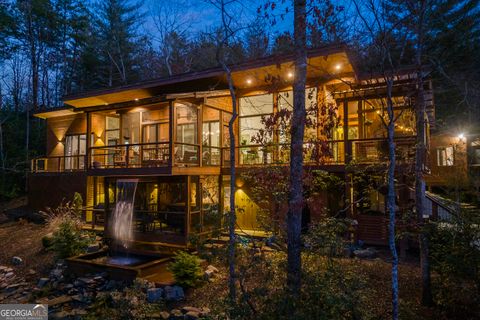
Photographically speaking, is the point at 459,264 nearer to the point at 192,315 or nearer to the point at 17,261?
the point at 192,315

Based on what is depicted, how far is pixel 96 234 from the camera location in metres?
12.8

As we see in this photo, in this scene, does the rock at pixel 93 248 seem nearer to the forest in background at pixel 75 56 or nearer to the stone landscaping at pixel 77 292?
the stone landscaping at pixel 77 292

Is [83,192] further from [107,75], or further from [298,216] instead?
[107,75]

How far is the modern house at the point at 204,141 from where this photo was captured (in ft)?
32.6

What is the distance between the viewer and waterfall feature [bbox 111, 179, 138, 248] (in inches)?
456

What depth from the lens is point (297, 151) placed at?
5.46 m

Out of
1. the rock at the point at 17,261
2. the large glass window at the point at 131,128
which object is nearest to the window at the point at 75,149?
the large glass window at the point at 131,128

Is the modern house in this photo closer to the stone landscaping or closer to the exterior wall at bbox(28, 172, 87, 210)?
the exterior wall at bbox(28, 172, 87, 210)

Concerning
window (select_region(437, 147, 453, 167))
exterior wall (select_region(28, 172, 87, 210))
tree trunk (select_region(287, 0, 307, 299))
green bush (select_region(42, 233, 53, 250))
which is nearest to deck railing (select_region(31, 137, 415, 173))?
exterior wall (select_region(28, 172, 87, 210))

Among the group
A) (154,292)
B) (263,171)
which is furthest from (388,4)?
(154,292)

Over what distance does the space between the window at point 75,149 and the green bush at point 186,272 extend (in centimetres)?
1241

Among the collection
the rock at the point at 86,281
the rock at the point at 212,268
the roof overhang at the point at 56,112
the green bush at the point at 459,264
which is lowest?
the rock at the point at 86,281

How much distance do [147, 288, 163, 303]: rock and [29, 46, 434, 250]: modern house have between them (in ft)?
7.34

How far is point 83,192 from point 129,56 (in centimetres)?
1642
